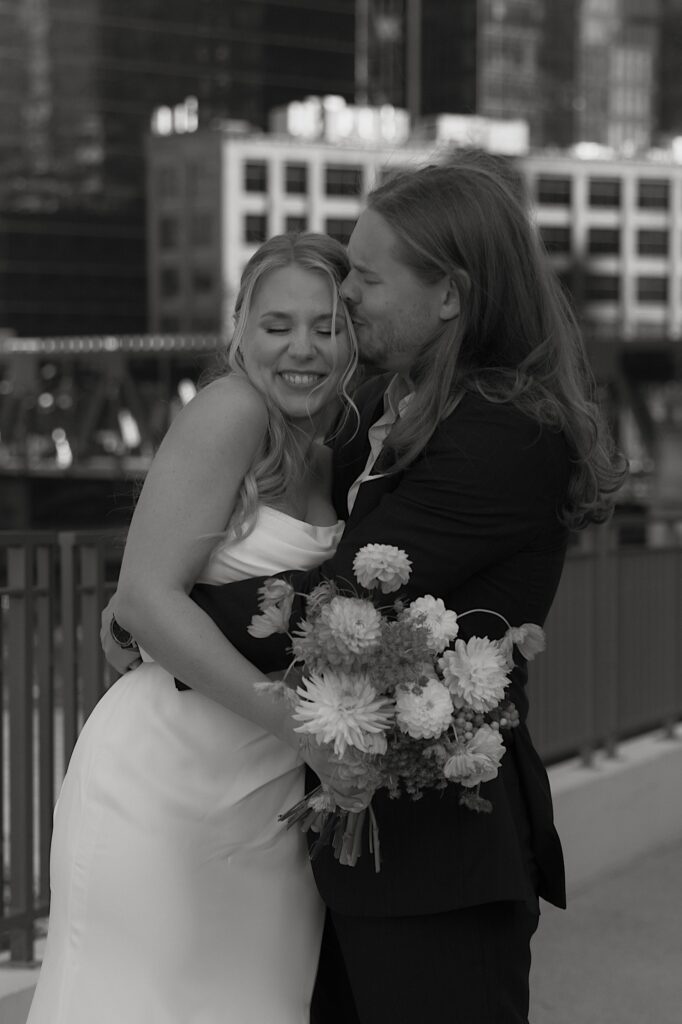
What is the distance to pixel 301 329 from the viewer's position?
2.40 meters

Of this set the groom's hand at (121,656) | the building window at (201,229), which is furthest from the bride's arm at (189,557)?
the building window at (201,229)

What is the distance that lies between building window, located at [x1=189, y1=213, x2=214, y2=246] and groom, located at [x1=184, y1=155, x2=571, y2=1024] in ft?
378

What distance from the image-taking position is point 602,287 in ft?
395

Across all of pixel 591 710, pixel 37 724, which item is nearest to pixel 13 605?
pixel 37 724

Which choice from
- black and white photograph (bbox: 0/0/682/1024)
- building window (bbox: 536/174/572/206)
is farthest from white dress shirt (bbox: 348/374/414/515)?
building window (bbox: 536/174/572/206)

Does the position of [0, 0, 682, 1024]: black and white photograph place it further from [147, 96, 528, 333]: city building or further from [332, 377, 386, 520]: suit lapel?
[147, 96, 528, 333]: city building

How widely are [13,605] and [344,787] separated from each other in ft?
6.18

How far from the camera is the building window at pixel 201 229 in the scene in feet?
379

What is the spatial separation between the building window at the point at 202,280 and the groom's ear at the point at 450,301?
11338 cm

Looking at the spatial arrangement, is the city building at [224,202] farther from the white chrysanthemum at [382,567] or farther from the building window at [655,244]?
the white chrysanthemum at [382,567]

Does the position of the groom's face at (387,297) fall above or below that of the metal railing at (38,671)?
above

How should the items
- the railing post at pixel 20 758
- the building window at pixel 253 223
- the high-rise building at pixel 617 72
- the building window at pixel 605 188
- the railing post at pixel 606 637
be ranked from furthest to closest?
the high-rise building at pixel 617 72, the building window at pixel 605 188, the building window at pixel 253 223, the railing post at pixel 606 637, the railing post at pixel 20 758

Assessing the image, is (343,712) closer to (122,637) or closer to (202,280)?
(122,637)

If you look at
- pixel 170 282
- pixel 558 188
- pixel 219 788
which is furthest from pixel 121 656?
pixel 558 188
